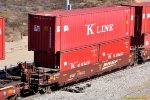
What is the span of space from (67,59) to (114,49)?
15.9 feet

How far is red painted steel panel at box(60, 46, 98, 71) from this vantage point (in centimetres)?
2162

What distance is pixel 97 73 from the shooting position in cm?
2459

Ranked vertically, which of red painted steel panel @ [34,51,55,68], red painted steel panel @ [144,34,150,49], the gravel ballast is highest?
red painted steel panel @ [144,34,150,49]

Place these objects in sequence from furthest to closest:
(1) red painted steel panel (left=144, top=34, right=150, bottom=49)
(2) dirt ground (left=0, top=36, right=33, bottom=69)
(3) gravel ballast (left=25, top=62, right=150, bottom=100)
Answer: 1. (2) dirt ground (left=0, top=36, right=33, bottom=69)
2. (1) red painted steel panel (left=144, top=34, right=150, bottom=49)
3. (3) gravel ballast (left=25, top=62, right=150, bottom=100)

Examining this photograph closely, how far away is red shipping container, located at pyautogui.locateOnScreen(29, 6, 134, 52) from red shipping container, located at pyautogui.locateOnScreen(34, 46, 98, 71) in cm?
37

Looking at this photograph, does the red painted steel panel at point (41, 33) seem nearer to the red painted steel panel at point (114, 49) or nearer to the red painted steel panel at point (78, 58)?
the red painted steel panel at point (78, 58)

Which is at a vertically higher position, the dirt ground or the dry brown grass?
the dry brown grass

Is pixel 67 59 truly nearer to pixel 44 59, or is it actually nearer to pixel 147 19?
pixel 44 59

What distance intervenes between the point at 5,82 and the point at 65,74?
3521mm

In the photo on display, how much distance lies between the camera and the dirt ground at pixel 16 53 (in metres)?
30.9

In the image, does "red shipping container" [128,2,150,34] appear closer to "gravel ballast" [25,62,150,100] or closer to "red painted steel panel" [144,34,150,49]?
"red painted steel panel" [144,34,150,49]

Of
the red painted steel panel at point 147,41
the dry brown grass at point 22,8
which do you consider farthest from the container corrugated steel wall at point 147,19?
the dry brown grass at point 22,8

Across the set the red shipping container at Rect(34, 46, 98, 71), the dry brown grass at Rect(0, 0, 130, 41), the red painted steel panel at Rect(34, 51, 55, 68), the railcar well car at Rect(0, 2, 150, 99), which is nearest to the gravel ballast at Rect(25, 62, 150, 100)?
the railcar well car at Rect(0, 2, 150, 99)

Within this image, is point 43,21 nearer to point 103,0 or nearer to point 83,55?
point 83,55
